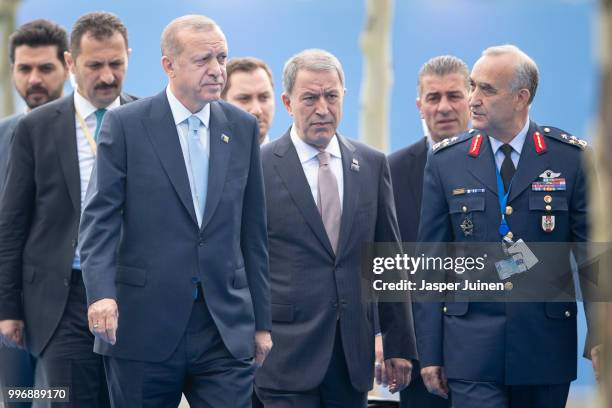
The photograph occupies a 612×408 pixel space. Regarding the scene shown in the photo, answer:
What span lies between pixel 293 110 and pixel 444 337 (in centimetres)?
146

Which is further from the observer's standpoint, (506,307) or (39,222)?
(39,222)

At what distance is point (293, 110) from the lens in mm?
5785

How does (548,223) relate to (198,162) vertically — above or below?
below

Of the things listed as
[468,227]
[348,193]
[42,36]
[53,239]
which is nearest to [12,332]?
[53,239]

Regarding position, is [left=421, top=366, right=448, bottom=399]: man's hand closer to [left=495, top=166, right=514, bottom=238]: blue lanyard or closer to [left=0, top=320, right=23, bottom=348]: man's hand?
[left=495, top=166, right=514, bottom=238]: blue lanyard

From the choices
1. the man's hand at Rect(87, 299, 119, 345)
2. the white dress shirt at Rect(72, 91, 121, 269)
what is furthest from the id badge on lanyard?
the white dress shirt at Rect(72, 91, 121, 269)

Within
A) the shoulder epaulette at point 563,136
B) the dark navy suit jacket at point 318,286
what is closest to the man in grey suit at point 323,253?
the dark navy suit jacket at point 318,286

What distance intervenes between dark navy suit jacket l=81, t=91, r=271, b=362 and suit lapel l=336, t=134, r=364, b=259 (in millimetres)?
859

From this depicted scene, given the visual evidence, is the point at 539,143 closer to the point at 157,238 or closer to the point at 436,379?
the point at 436,379

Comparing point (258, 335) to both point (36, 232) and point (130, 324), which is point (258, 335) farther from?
point (36, 232)

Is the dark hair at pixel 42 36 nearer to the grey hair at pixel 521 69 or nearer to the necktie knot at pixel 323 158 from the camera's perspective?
the necktie knot at pixel 323 158

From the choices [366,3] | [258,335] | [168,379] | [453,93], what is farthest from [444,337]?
[366,3]

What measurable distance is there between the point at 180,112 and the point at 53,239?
51.5 inches

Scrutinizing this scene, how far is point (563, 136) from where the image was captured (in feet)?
17.5
